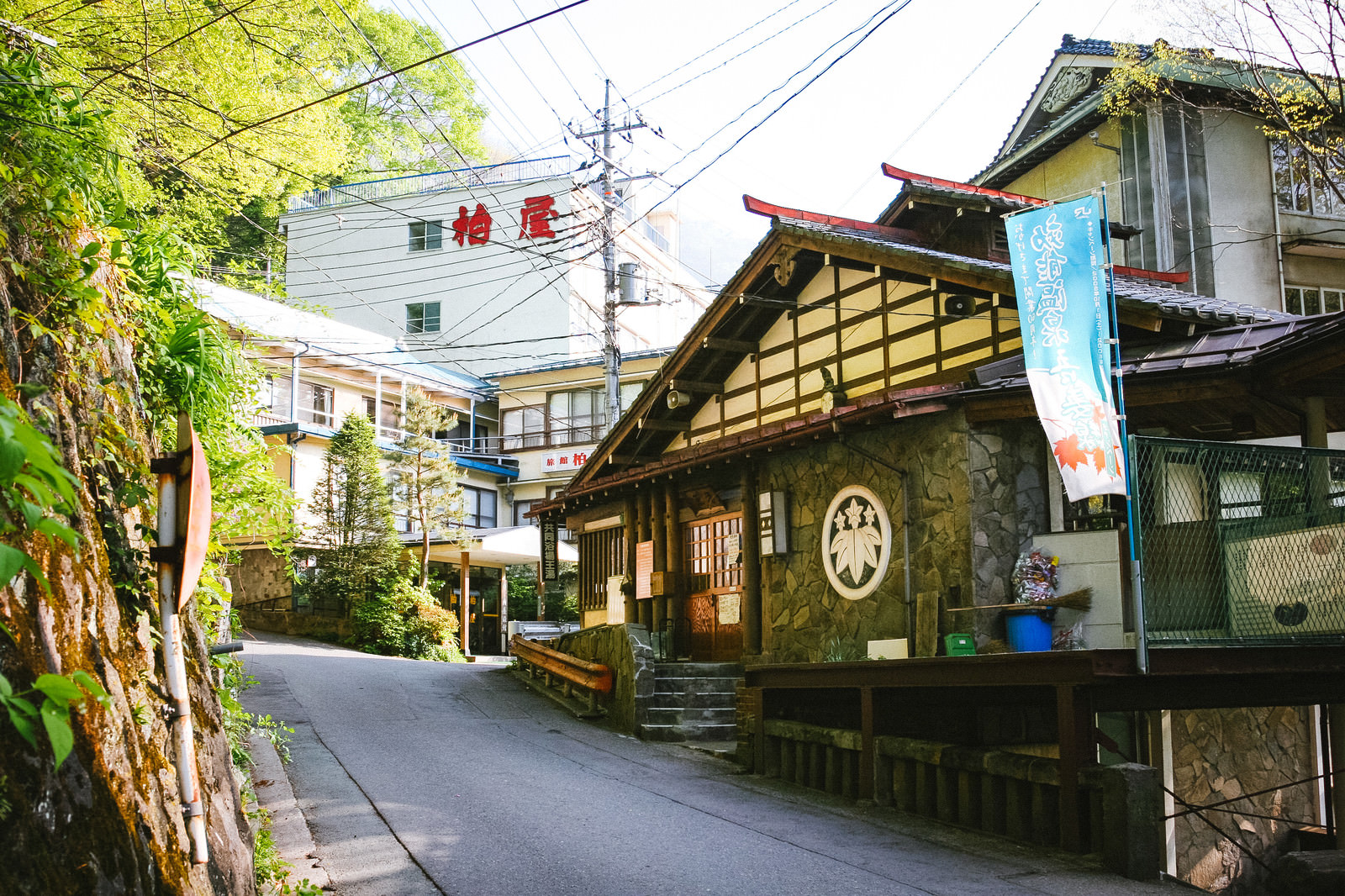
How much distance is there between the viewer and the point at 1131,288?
1312 centimetres

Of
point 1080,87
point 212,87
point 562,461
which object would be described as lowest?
point 562,461

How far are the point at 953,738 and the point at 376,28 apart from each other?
38.8 meters

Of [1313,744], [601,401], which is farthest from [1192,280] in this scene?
[601,401]

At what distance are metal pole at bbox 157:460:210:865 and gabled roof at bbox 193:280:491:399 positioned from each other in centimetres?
2809

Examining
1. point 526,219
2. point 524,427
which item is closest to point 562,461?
point 524,427

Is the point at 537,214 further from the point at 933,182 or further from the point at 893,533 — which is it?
the point at 893,533

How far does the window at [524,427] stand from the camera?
42219 mm

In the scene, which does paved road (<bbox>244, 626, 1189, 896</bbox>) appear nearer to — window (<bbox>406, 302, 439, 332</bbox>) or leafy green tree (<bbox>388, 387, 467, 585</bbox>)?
leafy green tree (<bbox>388, 387, 467, 585</bbox>)

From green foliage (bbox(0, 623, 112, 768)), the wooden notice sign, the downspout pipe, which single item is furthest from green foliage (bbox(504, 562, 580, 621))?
green foliage (bbox(0, 623, 112, 768))

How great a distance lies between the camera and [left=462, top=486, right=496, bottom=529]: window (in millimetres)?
40719

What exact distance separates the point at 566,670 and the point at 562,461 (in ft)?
76.9

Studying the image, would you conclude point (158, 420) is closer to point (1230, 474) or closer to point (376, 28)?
point (1230, 474)

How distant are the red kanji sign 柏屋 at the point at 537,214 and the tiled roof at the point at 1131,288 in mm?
26888

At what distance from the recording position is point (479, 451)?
43.1 meters
